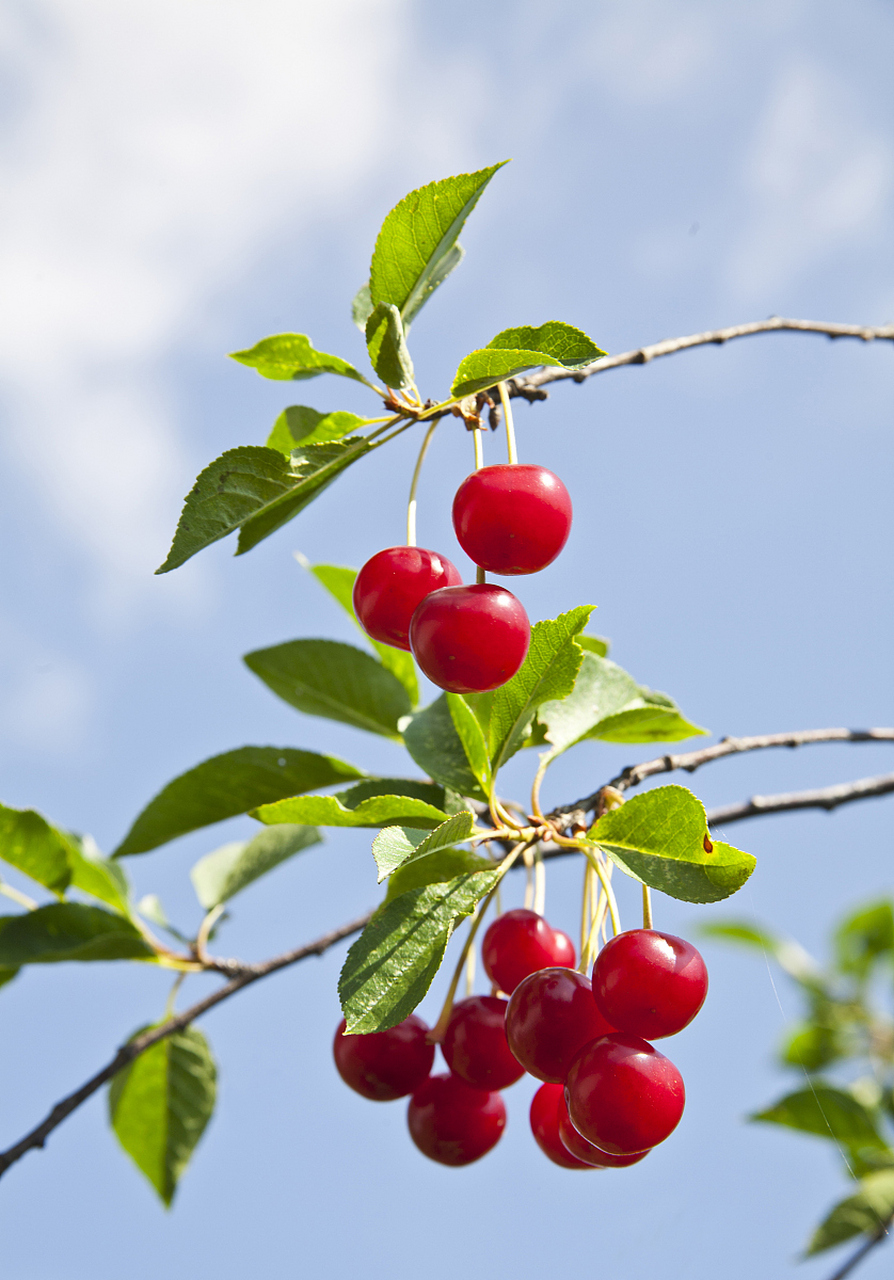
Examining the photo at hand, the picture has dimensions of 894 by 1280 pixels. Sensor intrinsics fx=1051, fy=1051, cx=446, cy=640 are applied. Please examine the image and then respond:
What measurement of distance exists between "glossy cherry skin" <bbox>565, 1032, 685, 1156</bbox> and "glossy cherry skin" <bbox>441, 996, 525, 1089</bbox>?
22cm

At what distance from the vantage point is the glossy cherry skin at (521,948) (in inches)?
47.7

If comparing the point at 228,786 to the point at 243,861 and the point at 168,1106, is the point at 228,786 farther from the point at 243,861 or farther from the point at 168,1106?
the point at 168,1106

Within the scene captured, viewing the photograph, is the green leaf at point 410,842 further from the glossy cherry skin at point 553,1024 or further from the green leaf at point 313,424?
the green leaf at point 313,424

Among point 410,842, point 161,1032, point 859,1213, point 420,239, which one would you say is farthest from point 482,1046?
point 859,1213

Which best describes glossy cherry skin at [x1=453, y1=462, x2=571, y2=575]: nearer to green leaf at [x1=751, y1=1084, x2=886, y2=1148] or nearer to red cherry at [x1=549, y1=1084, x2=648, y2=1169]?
red cherry at [x1=549, y1=1084, x2=648, y2=1169]

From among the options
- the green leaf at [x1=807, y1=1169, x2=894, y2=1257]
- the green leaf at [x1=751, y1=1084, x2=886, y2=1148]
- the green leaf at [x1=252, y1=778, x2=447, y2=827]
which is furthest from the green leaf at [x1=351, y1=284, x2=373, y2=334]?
the green leaf at [x1=807, y1=1169, x2=894, y2=1257]

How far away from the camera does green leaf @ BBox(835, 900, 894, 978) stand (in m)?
3.09

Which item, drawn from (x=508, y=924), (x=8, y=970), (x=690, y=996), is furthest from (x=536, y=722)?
(x=8, y=970)

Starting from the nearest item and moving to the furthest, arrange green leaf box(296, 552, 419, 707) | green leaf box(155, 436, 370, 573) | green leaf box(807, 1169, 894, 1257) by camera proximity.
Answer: green leaf box(155, 436, 370, 573) < green leaf box(296, 552, 419, 707) < green leaf box(807, 1169, 894, 1257)

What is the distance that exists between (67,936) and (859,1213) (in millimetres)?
1836

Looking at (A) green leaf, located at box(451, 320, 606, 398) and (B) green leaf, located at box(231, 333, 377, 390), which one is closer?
(A) green leaf, located at box(451, 320, 606, 398)

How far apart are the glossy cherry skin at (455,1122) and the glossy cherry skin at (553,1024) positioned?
0.85 ft

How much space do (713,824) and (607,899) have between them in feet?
1.35

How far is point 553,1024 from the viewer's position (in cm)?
103
